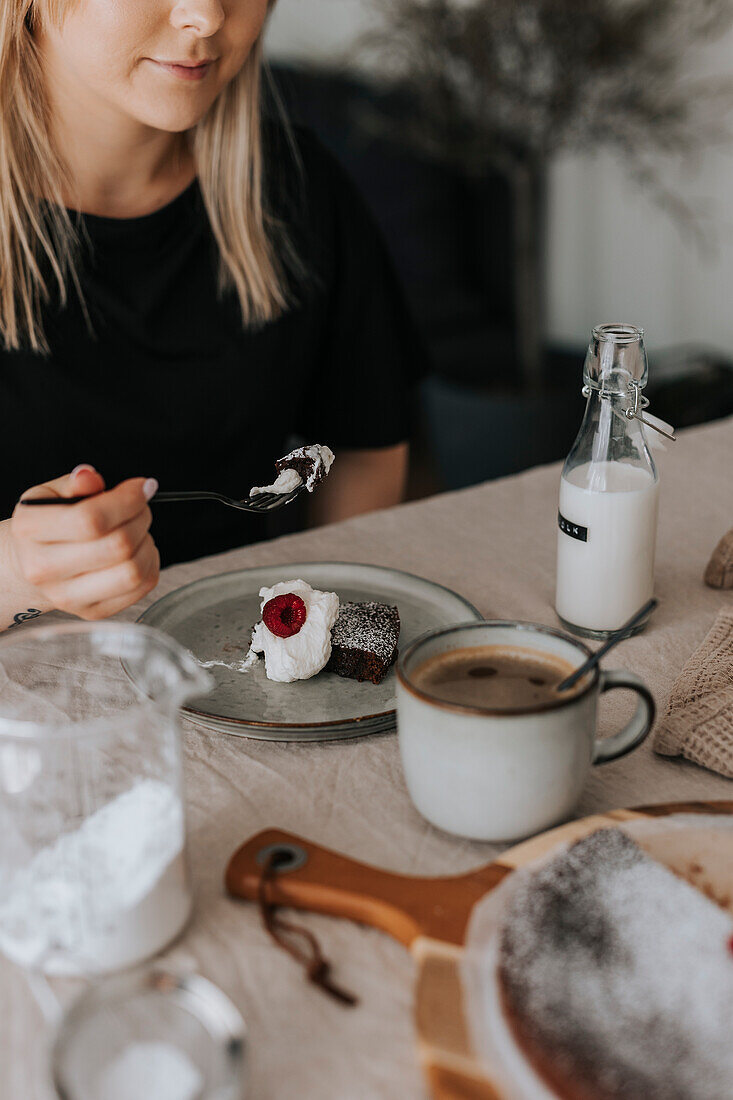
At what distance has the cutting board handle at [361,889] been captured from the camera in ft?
1.74

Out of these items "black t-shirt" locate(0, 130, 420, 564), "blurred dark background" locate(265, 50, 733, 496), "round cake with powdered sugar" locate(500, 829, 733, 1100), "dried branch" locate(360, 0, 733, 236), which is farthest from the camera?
"blurred dark background" locate(265, 50, 733, 496)

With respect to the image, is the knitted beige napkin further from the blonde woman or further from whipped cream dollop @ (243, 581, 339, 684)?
the blonde woman

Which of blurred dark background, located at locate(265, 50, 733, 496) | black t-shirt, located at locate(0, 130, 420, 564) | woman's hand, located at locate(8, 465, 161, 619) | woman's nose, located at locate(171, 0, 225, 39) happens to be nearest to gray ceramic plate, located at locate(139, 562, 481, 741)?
woman's hand, located at locate(8, 465, 161, 619)

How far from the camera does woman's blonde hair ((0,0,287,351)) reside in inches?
42.5

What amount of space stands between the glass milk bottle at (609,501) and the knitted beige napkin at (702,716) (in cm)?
9

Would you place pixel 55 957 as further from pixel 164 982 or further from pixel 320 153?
pixel 320 153

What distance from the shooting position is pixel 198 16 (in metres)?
0.95

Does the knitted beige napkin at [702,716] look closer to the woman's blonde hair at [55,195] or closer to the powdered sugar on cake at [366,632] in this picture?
the powdered sugar on cake at [366,632]

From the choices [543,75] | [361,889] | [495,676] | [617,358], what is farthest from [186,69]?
[543,75]

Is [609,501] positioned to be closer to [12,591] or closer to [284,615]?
[284,615]

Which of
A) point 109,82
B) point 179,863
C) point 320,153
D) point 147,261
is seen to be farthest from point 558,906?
point 320,153

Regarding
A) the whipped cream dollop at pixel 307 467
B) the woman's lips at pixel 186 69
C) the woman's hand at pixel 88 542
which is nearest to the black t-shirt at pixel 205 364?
the woman's lips at pixel 186 69

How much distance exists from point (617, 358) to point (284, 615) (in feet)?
1.10

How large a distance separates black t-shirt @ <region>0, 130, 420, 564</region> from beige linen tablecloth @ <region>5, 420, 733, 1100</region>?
32 cm
